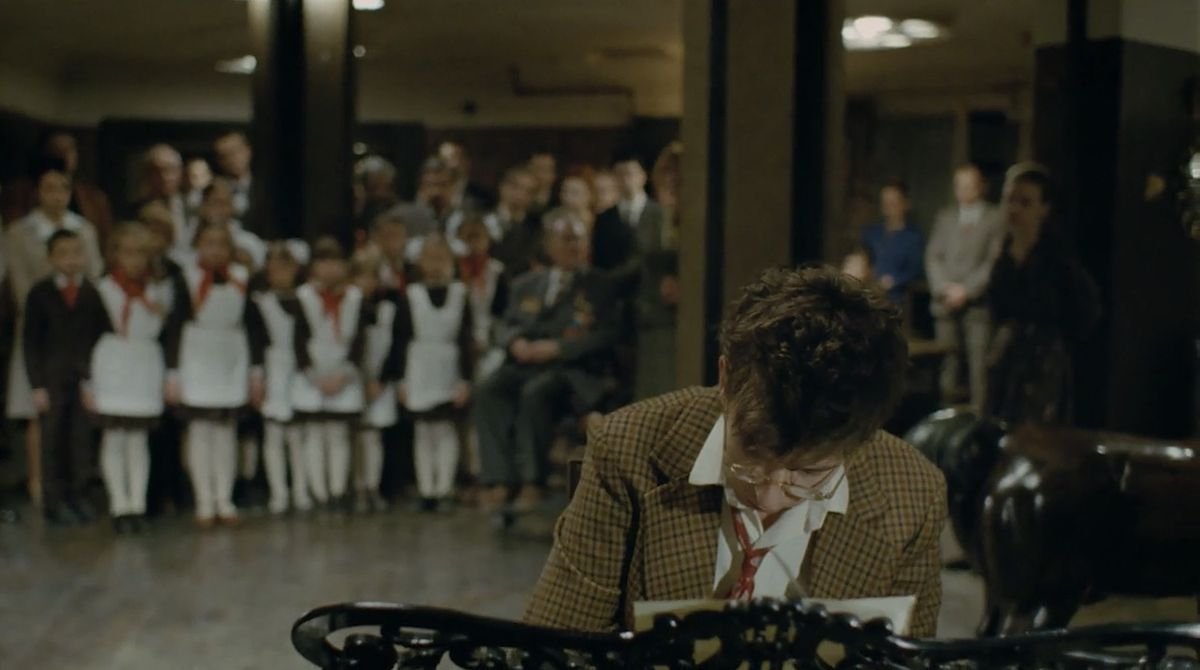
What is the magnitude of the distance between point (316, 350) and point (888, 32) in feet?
17.2

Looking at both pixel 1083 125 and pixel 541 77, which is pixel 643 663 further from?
pixel 541 77

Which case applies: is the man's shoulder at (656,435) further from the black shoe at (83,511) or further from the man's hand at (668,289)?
the black shoe at (83,511)

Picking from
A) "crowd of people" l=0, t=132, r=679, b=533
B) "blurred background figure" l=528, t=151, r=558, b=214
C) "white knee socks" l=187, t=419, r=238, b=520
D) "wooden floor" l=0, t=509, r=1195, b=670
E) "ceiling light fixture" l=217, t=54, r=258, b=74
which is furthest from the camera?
"ceiling light fixture" l=217, t=54, r=258, b=74

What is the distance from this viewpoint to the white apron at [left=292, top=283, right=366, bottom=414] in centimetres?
658

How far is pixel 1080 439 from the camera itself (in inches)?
148

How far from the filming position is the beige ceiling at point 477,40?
31.7 feet

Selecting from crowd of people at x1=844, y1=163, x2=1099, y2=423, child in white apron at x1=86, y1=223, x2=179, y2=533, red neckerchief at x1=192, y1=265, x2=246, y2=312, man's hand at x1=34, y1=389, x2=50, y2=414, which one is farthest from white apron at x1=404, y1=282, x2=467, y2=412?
crowd of people at x1=844, y1=163, x2=1099, y2=423

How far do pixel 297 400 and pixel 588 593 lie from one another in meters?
5.10

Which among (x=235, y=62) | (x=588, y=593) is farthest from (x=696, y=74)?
(x=235, y=62)

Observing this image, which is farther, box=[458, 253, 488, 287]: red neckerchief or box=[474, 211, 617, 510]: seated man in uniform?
box=[458, 253, 488, 287]: red neckerchief

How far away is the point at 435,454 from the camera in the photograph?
6871mm

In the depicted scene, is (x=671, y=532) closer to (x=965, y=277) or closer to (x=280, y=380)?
(x=280, y=380)

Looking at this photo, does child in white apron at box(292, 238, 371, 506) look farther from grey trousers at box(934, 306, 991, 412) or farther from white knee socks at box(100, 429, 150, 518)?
grey trousers at box(934, 306, 991, 412)

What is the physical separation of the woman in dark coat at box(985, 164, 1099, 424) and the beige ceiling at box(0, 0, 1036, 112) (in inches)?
125
